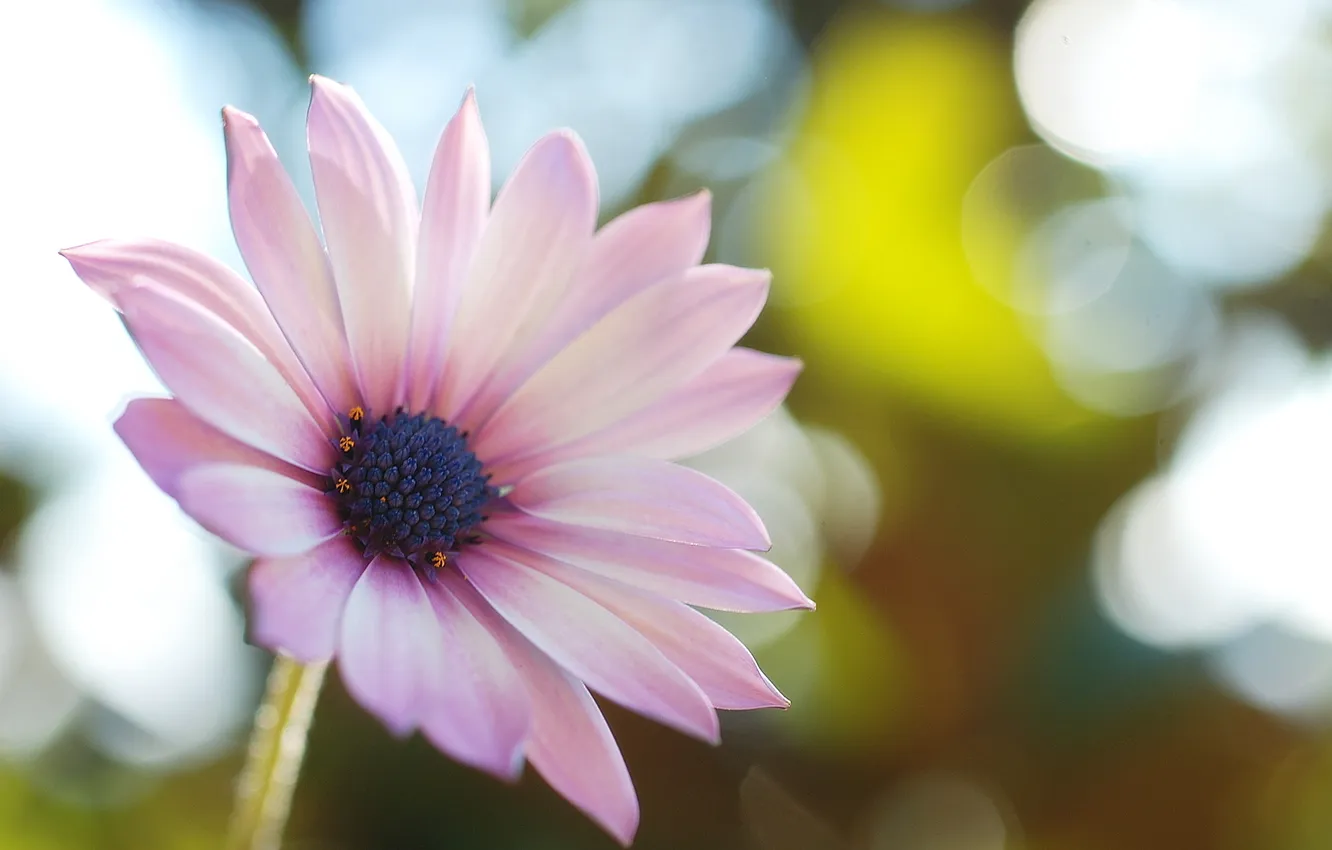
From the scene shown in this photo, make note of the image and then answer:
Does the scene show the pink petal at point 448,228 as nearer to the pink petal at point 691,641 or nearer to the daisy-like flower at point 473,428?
the daisy-like flower at point 473,428

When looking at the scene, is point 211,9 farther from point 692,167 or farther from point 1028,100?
point 1028,100

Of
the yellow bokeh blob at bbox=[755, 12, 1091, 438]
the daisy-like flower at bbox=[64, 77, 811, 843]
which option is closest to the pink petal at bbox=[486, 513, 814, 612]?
the daisy-like flower at bbox=[64, 77, 811, 843]

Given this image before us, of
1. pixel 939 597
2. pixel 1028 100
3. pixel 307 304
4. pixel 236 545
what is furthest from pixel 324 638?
pixel 1028 100

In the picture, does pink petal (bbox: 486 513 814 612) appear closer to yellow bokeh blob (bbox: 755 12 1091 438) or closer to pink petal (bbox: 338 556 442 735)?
pink petal (bbox: 338 556 442 735)

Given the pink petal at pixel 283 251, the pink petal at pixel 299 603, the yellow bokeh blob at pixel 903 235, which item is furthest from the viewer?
the yellow bokeh blob at pixel 903 235

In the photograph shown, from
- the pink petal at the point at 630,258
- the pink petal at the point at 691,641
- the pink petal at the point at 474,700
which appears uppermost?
the pink petal at the point at 630,258

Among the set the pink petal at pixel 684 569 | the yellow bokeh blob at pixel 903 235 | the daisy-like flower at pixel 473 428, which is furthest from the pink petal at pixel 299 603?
the yellow bokeh blob at pixel 903 235
